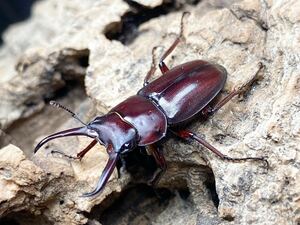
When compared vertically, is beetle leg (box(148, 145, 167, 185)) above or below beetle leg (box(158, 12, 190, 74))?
below

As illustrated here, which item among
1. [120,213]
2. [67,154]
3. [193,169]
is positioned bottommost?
[120,213]

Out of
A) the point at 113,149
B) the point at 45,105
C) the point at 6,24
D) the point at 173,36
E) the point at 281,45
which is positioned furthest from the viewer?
the point at 6,24

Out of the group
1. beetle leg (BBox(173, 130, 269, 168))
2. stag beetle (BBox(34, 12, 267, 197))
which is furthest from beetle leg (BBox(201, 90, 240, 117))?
beetle leg (BBox(173, 130, 269, 168))

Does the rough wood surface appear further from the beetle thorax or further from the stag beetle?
the beetle thorax

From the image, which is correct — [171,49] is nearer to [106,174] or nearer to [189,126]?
[189,126]

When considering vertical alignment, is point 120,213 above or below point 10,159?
below

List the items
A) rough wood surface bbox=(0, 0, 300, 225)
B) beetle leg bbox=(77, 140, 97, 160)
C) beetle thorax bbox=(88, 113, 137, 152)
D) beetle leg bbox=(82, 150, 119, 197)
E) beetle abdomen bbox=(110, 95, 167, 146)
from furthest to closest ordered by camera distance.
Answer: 1. beetle leg bbox=(77, 140, 97, 160)
2. beetle abdomen bbox=(110, 95, 167, 146)
3. beetle thorax bbox=(88, 113, 137, 152)
4. rough wood surface bbox=(0, 0, 300, 225)
5. beetle leg bbox=(82, 150, 119, 197)

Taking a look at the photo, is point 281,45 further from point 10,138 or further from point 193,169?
point 10,138

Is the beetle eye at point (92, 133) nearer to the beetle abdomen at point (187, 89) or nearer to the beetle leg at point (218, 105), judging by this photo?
the beetle abdomen at point (187, 89)

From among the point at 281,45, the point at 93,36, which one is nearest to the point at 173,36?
the point at 93,36
